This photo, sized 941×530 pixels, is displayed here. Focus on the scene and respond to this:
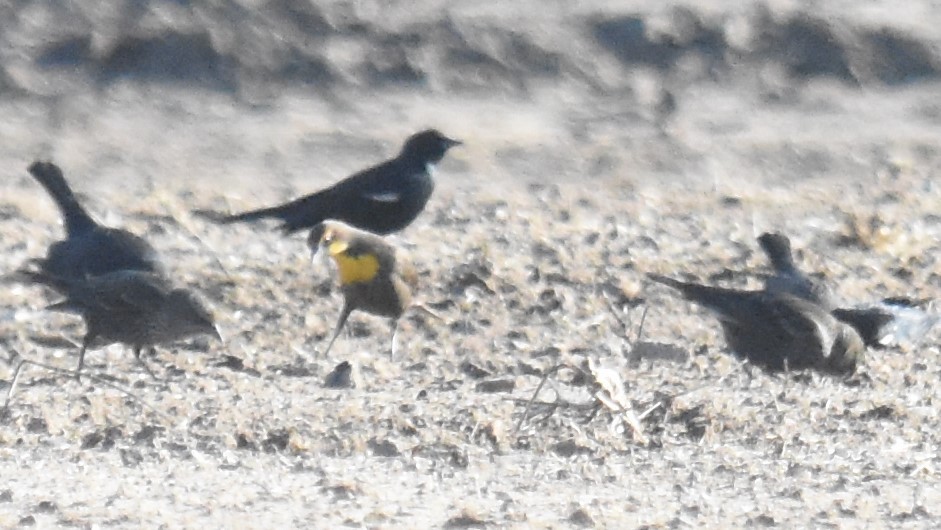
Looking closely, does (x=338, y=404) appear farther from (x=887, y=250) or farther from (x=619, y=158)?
(x=619, y=158)

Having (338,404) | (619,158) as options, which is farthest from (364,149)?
(338,404)

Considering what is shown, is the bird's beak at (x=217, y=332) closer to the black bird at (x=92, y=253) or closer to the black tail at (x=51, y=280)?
the black tail at (x=51, y=280)

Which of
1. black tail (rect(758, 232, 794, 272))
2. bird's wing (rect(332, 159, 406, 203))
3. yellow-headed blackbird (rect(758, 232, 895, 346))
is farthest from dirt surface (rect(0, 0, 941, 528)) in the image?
black tail (rect(758, 232, 794, 272))

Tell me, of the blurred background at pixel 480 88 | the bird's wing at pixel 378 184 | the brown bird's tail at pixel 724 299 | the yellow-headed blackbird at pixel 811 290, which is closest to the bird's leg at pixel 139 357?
the brown bird's tail at pixel 724 299

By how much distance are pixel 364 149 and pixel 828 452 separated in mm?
8292

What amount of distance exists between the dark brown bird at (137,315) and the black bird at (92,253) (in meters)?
0.35

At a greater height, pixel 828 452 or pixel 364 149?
pixel 828 452

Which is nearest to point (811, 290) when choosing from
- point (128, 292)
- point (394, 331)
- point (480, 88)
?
point (394, 331)

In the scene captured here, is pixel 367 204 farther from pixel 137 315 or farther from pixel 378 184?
pixel 137 315

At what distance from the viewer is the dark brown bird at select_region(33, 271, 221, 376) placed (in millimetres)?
8477

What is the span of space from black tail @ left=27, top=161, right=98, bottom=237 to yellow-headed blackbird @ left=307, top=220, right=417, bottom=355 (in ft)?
3.28

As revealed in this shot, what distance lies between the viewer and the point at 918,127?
16.1 m

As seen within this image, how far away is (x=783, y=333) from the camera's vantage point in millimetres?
8656

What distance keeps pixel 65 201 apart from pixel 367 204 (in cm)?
212
